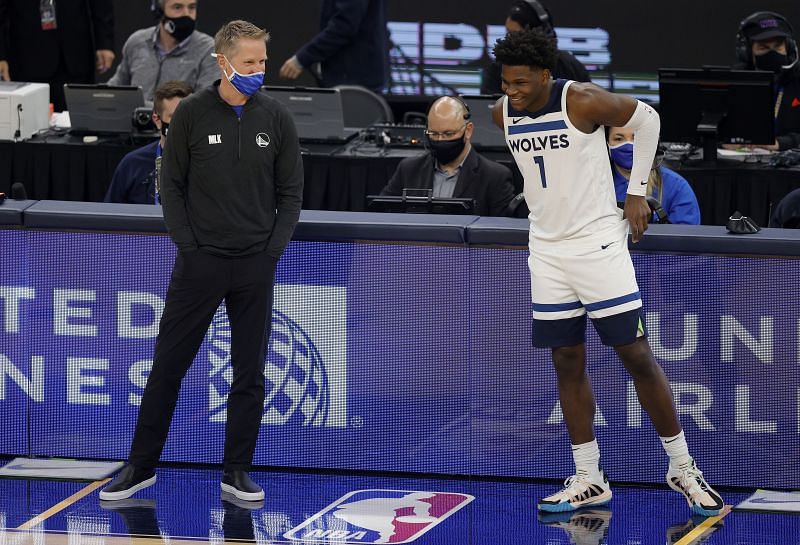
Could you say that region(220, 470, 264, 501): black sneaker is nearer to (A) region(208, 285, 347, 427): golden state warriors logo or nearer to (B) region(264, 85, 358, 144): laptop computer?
(A) region(208, 285, 347, 427): golden state warriors logo

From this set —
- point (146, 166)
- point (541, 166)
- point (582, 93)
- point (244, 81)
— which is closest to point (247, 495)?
point (244, 81)

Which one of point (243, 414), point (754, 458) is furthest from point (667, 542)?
point (243, 414)

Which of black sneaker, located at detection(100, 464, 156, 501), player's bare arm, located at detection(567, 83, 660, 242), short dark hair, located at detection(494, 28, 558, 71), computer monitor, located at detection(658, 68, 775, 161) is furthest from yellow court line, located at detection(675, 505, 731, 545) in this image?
computer monitor, located at detection(658, 68, 775, 161)

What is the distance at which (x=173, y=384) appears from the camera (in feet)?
20.3

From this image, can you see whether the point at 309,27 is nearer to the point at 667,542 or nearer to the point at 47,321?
the point at 47,321

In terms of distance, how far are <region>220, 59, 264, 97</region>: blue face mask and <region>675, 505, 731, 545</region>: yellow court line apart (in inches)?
94.9

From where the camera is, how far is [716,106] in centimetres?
1012

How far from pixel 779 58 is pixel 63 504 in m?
6.82

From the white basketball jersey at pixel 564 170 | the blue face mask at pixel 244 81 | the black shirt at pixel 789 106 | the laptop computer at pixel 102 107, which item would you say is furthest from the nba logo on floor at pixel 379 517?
the black shirt at pixel 789 106

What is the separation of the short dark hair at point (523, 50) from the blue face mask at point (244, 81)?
37.6 inches

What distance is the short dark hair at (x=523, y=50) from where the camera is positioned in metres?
5.72

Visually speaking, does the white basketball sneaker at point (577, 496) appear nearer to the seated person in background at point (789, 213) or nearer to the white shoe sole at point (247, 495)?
the white shoe sole at point (247, 495)

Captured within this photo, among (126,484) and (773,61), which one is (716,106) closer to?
(773,61)

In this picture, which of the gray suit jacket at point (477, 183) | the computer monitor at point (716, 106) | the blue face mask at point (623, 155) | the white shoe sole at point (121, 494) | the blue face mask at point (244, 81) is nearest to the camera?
the blue face mask at point (244, 81)
